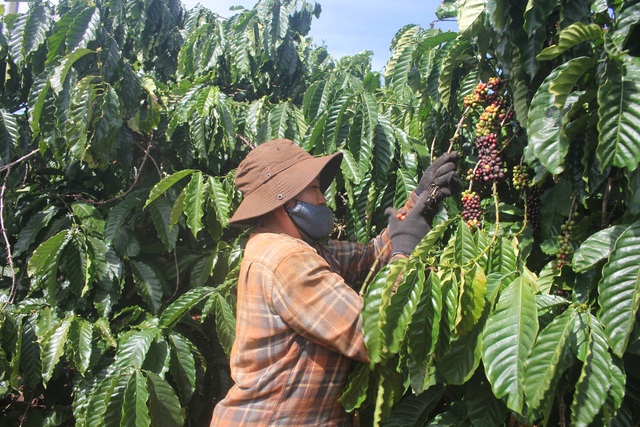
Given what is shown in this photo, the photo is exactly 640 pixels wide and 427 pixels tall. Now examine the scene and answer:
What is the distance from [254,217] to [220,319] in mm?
691

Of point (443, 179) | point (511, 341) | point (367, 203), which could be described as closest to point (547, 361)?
point (511, 341)

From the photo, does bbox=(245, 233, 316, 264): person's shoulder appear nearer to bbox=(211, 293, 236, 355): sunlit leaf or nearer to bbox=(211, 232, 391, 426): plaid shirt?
bbox=(211, 232, 391, 426): plaid shirt

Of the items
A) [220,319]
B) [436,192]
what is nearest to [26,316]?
[220,319]

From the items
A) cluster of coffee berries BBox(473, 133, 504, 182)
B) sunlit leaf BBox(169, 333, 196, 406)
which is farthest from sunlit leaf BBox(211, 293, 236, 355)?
cluster of coffee berries BBox(473, 133, 504, 182)

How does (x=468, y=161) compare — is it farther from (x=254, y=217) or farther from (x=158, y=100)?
(x=158, y=100)

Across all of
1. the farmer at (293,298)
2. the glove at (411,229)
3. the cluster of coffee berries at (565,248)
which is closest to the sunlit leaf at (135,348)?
the farmer at (293,298)

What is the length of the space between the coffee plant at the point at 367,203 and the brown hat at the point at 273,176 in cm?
29

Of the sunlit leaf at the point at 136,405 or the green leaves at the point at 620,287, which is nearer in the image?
the green leaves at the point at 620,287

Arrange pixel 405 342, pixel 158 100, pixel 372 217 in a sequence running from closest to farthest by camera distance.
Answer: pixel 405 342 → pixel 372 217 → pixel 158 100

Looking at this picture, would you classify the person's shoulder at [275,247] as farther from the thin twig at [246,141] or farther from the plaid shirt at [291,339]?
the thin twig at [246,141]

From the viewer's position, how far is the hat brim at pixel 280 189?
1.57 metres

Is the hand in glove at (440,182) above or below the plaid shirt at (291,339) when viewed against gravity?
above

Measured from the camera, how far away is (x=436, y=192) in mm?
1624

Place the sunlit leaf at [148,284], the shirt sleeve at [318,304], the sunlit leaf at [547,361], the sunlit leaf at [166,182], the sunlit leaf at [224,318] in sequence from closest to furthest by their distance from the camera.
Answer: the sunlit leaf at [547,361] → the shirt sleeve at [318,304] → the sunlit leaf at [224,318] → the sunlit leaf at [166,182] → the sunlit leaf at [148,284]
